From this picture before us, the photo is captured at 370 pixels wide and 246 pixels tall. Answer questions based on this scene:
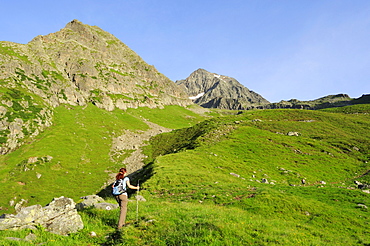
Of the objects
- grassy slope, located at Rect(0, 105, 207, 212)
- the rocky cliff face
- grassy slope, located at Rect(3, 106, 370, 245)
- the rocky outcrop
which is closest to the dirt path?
grassy slope, located at Rect(0, 105, 207, 212)

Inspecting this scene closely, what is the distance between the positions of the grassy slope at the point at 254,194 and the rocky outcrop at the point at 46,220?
32.7 inches

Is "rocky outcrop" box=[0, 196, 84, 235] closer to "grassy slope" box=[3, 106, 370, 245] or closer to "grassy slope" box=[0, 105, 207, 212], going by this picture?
"grassy slope" box=[3, 106, 370, 245]

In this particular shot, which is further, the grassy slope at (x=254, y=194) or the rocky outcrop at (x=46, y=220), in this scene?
the rocky outcrop at (x=46, y=220)

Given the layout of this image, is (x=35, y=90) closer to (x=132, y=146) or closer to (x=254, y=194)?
(x=132, y=146)

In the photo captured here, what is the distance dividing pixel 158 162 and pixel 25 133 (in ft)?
282

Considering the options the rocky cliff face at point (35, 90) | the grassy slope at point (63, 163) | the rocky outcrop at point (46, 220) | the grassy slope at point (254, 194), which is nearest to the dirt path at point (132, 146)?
the grassy slope at point (63, 163)

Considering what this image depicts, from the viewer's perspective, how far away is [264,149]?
53.3 m

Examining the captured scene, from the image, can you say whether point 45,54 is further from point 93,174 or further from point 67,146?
point 93,174

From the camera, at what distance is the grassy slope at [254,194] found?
1058cm

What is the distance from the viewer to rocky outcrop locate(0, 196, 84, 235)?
11282 millimetres

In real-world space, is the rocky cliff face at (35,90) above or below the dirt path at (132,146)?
above

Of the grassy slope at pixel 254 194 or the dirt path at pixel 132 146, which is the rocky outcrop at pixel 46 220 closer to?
the grassy slope at pixel 254 194

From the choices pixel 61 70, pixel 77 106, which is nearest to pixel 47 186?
pixel 77 106

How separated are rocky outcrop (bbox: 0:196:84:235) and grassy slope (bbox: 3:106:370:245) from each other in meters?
0.83
